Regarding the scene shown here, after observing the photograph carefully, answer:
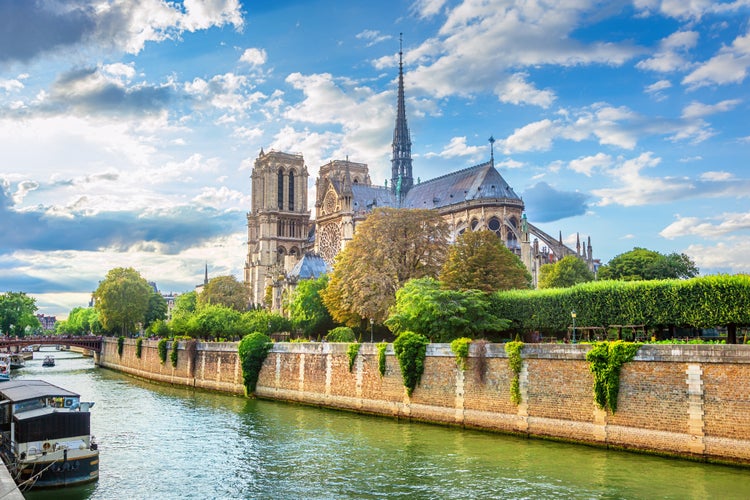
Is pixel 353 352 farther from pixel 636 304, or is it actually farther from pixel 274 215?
pixel 274 215

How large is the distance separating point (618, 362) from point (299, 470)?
11.1 meters

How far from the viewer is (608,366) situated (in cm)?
2472

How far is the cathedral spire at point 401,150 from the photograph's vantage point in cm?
9796

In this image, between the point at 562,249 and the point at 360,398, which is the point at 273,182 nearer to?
the point at 562,249

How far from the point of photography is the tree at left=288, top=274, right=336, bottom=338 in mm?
55844

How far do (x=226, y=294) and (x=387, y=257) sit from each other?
53.1 meters

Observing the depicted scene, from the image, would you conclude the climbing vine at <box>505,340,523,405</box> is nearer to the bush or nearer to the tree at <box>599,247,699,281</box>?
the bush

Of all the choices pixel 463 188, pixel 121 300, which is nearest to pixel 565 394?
pixel 463 188

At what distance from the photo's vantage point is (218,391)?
4816 cm

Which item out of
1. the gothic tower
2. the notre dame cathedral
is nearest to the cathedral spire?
the notre dame cathedral

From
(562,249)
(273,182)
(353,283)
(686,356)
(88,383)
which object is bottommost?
(88,383)

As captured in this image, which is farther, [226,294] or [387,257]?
[226,294]

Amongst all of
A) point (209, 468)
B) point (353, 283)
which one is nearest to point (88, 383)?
point (353, 283)

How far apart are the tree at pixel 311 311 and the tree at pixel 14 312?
210 ft
